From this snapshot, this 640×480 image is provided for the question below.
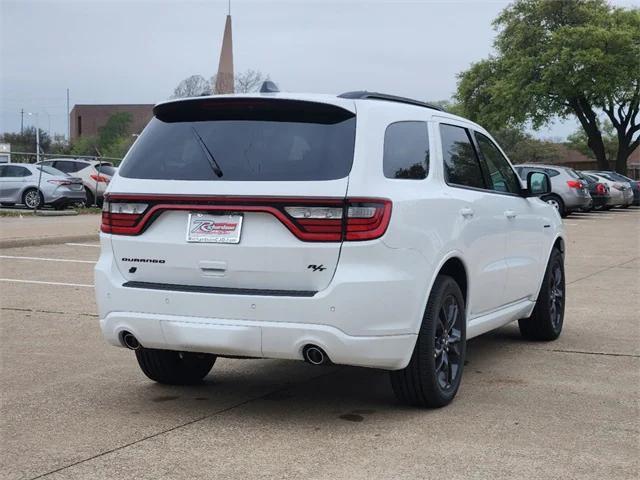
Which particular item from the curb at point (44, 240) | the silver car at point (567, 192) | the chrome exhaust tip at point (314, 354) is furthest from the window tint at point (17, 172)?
the chrome exhaust tip at point (314, 354)

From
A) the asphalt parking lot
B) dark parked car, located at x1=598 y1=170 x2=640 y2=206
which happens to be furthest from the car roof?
dark parked car, located at x1=598 y1=170 x2=640 y2=206

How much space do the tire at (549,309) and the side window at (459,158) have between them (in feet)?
5.44

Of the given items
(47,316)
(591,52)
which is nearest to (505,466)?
(47,316)

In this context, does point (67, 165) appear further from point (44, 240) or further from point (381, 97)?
point (381, 97)

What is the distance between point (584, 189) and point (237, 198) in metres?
25.9

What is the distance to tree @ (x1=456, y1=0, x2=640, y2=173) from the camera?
168 feet

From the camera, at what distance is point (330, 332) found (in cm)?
512

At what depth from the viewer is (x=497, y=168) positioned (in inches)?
288

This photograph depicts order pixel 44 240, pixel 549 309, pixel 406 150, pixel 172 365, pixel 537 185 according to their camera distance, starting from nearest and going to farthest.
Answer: pixel 406 150
pixel 172 365
pixel 537 185
pixel 549 309
pixel 44 240

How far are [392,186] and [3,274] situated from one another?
833cm

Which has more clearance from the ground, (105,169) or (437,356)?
(105,169)

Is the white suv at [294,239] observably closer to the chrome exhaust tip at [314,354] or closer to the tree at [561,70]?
the chrome exhaust tip at [314,354]

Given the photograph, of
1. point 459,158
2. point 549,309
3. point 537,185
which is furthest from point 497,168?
point 549,309

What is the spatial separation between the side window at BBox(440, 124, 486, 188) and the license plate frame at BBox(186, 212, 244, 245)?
4.98 feet
